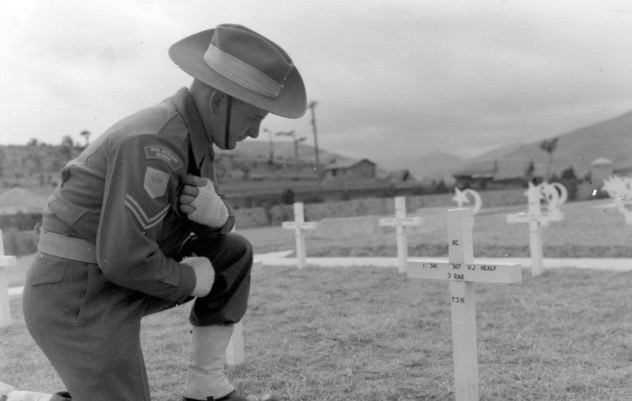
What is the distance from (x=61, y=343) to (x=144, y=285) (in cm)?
31

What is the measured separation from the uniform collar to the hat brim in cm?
9

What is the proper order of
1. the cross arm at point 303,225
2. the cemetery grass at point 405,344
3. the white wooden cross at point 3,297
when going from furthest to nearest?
the cross arm at point 303,225
the white wooden cross at point 3,297
the cemetery grass at point 405,344

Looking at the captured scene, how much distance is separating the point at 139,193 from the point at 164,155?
127mm

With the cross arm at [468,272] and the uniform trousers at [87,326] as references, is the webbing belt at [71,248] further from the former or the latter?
the cross arm at [468,272]

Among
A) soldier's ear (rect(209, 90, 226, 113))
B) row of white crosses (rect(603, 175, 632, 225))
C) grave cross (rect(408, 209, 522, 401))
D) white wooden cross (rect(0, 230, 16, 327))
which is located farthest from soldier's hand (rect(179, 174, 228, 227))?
row of white crosses (rect(603, 175, 632, 225))

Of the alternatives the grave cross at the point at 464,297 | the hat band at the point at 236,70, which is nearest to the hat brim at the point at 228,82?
the hat band at the point at 236,70

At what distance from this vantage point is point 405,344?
12.3ft

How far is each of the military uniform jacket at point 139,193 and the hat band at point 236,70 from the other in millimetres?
143

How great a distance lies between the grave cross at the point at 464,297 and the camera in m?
2.53

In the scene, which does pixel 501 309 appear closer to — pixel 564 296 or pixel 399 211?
pixel 564 296

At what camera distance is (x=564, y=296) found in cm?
510

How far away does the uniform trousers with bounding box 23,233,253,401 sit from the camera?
1.85m

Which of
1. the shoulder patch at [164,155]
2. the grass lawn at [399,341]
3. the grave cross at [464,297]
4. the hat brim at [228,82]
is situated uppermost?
the hat brim at [228,82]

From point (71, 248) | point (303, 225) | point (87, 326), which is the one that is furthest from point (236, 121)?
point (303, 225)
